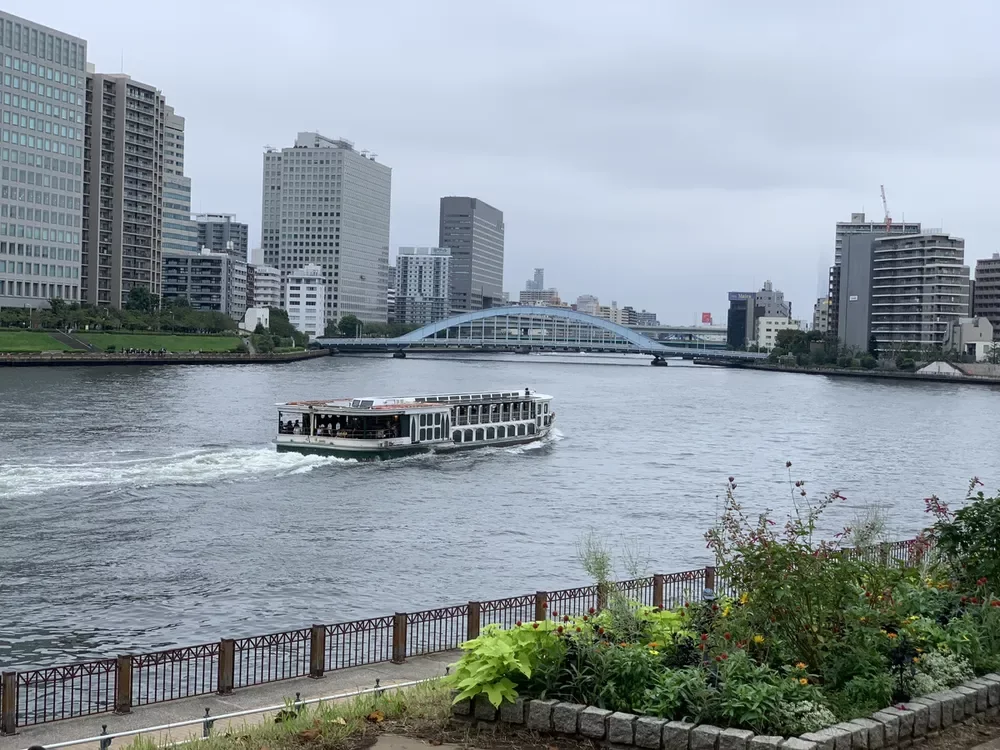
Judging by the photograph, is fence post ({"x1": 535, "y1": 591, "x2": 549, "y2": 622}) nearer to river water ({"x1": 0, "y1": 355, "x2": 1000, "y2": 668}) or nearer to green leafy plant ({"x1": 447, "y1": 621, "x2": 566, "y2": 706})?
green leafy plant ({"x1": 447, "y1": 621, "x2": 566, "y2": 706})

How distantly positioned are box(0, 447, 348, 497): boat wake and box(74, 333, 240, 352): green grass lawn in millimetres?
90224

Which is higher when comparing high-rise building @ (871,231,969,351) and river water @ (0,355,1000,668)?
high-rise building @ (871,231,969,351)

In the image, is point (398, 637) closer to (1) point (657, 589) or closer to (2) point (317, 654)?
(2) point (317, 654)

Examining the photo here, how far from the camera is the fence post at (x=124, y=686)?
14.6 meters

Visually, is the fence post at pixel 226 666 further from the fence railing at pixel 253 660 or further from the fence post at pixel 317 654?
the fence post at pixel 317 654

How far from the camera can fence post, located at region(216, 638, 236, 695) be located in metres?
15.4

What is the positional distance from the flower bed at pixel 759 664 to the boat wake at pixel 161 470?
3025 cm

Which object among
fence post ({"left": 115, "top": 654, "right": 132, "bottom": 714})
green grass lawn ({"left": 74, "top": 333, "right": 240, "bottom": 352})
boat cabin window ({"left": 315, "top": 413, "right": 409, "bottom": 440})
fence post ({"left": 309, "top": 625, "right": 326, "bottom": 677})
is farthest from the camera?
green grass lawn ({"left": 74, "top": 333, "right": 240, "bottom": 352})

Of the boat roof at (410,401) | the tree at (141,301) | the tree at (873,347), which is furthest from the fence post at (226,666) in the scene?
the tree at (873,347)

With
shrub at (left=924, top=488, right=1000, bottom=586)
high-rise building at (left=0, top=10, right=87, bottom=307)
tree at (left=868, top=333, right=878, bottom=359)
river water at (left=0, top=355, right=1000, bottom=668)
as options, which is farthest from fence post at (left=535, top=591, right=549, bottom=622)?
tree at (left=868, top=333, right=878, bottom=359)

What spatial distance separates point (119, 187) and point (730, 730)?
173 metres

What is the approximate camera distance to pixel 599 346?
19600cm

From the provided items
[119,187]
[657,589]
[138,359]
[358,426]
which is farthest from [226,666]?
[119,187]

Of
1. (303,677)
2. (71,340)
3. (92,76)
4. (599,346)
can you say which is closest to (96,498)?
(303,677)
